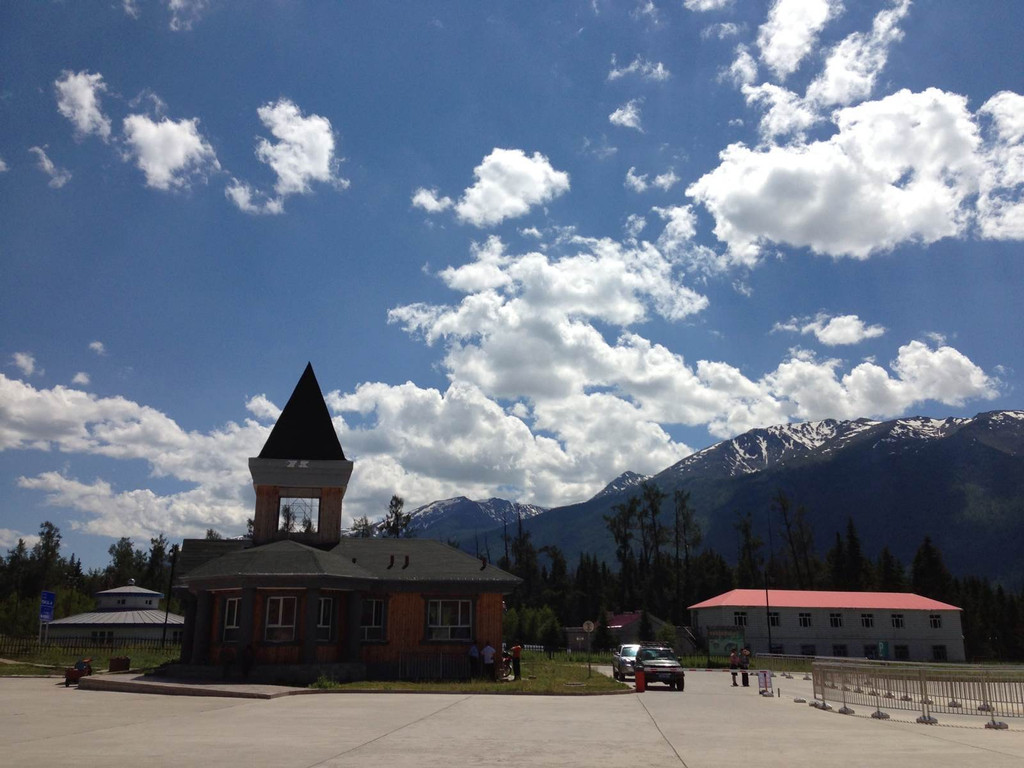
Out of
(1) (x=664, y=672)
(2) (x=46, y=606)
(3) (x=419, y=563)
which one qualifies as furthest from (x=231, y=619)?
(1) (x=664, y=672)

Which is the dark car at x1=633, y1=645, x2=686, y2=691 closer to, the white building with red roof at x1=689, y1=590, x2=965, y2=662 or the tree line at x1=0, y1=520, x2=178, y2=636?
the white building with red roof at x1=689, y1=590, x2=965, y2=662

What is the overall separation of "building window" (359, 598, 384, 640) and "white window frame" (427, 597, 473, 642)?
2.00 metres

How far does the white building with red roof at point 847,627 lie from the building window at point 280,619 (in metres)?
55.7

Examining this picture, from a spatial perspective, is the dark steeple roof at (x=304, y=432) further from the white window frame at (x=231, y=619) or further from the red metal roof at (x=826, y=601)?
the red metal roof at (x=826, y=601)

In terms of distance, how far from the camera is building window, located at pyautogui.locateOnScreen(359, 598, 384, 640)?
1297 inches

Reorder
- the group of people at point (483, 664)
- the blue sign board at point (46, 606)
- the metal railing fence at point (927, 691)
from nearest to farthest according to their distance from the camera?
1. the metal railing fence at point (927, 691)
2. the group of people at point (483, 664)
3. the blue sign board at point (46, 606)

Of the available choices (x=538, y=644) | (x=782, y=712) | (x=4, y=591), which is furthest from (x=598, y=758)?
(x=4, y=591)

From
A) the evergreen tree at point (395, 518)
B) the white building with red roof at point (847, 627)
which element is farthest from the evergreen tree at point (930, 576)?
the evergreen tree at point (395, 518)

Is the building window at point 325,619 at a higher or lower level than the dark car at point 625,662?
higher

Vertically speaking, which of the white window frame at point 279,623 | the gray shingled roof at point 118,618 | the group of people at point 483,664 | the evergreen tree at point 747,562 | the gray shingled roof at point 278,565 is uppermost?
the evergreen tree at point 747,562

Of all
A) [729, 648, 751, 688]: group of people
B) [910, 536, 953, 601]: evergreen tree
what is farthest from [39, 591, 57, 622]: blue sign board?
[910, 536, 953, 601]: evergreen tree

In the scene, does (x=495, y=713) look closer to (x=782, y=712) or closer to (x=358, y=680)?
(x=782, y=712)

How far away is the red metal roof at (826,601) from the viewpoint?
77.8 meters

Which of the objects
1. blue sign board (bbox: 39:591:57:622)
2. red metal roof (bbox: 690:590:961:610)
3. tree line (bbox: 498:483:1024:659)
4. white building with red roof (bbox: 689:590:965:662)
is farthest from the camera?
tree line (bbox: 498:483:1024:659)
